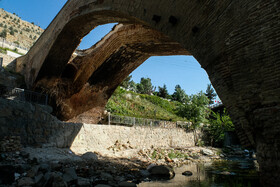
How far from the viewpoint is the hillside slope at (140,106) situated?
762 inches

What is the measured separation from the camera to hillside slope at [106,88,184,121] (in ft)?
63.5

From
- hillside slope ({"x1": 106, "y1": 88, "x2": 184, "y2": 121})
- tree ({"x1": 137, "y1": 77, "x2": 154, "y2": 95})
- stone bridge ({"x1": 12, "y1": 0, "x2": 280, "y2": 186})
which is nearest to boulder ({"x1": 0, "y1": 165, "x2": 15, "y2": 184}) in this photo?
stone bridge ({"x1": 12, "y1": 0, "x2": 280, "y2": 186})

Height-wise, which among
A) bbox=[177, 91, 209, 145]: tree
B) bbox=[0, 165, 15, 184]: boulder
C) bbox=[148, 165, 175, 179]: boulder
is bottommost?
bbox=[148, 165, 175, 179]: boulder

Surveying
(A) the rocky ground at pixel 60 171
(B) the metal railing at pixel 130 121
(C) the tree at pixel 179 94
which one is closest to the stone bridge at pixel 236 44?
(A) the rocky ground at pixel 60 171

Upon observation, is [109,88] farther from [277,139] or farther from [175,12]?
[277,139]

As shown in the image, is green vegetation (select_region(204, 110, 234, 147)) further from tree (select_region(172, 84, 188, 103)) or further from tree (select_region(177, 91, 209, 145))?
tree (select_region(172, 84, 188, 103))

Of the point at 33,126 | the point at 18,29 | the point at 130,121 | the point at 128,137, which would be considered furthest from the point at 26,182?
the point at 18,29

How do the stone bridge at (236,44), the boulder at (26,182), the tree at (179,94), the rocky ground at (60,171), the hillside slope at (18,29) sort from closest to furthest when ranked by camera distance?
the stone bridge at (236,44) → the boulder at (26,182) → the rocky ground at (60,171) → the tree at (179,94) → the hillside slope at (18,29)

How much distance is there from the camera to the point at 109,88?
1207cm

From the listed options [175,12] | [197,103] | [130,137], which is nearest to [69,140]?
[130,137]

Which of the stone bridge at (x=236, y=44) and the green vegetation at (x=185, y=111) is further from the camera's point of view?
the green vegetation at (x=185, y=111)

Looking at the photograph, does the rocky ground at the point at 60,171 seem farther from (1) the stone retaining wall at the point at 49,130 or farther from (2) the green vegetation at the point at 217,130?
(2) the green vegetation at the point at 217,130

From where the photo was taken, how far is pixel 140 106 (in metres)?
23.1

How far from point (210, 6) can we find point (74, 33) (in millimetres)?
6793
